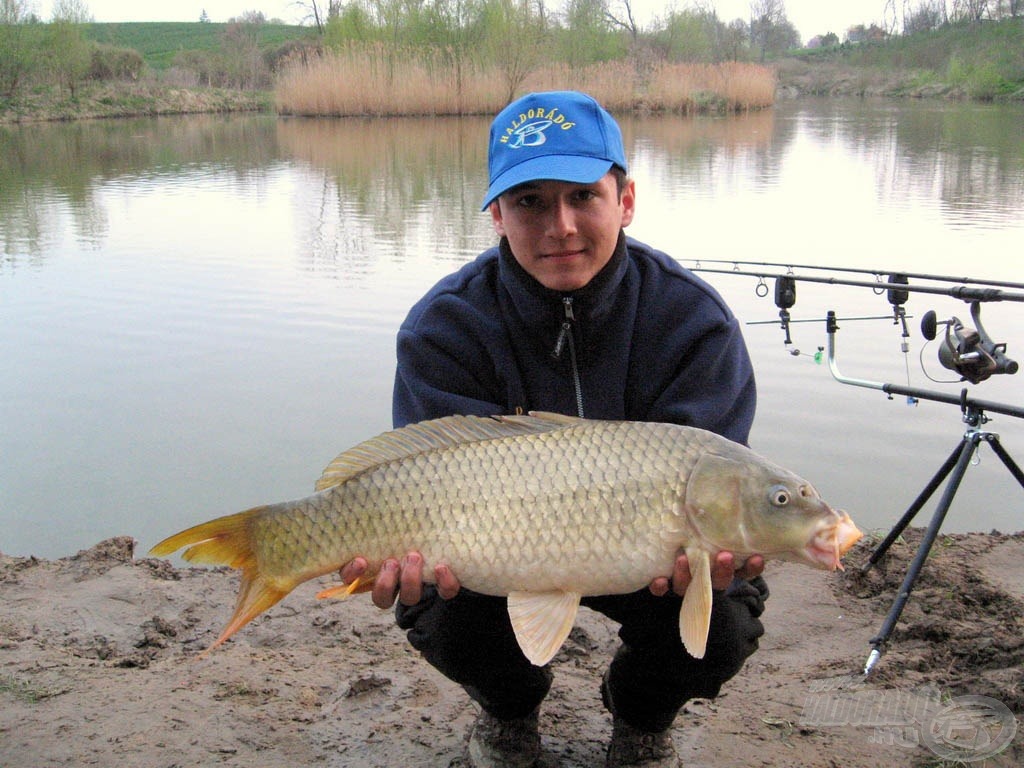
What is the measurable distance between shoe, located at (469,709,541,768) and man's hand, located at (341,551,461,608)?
0.36m

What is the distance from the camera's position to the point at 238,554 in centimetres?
149

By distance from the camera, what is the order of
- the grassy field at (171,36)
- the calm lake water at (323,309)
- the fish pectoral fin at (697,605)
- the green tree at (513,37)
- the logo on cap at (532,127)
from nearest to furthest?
the fish pectoral fin at (697,605), the logo on cap at (532,127), the calm lake water at (323,309), the green tree at (513,37), the grassy field at (171,36)

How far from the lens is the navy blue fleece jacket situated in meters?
1.73

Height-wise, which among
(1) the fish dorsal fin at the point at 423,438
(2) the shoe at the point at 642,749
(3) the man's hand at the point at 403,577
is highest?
(1) the fish dorsal fin at the point at 423,438

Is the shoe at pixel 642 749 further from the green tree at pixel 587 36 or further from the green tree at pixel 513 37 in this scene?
the green tree at pixel 587 36

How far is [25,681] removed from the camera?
1.94 m

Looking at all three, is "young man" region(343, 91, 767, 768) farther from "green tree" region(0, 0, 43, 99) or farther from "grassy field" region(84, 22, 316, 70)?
"grassy field" region(84, 22, 316, 70)

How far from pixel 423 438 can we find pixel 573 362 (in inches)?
14.5

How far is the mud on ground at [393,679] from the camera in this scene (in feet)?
5.66

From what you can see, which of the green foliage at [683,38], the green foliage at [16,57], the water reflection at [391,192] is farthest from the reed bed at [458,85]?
the green foliage at [683,38]

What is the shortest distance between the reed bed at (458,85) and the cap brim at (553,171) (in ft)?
60.3

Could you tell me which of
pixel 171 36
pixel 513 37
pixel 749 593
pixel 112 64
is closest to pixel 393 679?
pixel 749 593

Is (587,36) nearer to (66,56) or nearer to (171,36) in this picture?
(66,56)

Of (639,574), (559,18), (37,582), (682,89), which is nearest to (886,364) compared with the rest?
(639,574)
